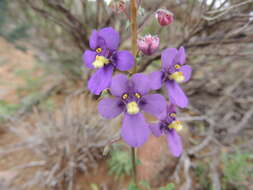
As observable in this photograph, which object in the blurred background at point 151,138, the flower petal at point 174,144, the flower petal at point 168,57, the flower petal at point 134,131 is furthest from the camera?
the blurred background at point 151,138

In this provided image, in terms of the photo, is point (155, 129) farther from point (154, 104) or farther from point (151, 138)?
point (151, 138)

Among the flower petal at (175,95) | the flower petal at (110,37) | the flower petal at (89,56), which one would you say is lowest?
the flower petal at (175,95)

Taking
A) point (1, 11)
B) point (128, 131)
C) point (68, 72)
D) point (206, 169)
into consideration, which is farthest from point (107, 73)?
point (1, 11)

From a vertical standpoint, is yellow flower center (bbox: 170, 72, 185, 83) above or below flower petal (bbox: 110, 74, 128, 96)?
above

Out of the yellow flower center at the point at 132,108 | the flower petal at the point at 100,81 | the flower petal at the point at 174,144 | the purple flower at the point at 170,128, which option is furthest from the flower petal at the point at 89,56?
the flower petal at the point at 174,144

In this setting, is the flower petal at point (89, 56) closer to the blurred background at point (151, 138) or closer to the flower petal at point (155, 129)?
the blurred background at point (151, 138)

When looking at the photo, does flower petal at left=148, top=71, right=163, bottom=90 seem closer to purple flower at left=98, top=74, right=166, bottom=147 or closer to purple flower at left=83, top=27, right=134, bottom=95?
purple flower at left=98, top=74, right=166, bottom=147

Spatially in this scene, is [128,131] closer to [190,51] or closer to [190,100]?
[190,51]

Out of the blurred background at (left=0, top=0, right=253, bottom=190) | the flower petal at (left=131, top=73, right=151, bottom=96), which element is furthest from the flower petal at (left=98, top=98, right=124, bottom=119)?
the blurred background at (left=0, top=0, right=253, bottom=190)
